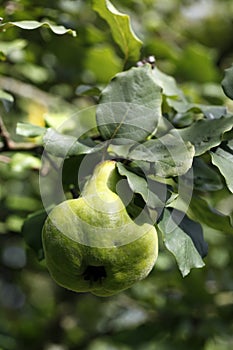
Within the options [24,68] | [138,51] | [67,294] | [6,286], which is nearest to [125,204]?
[138,51]

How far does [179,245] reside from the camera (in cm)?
87

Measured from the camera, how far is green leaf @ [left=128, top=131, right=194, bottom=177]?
0.84m

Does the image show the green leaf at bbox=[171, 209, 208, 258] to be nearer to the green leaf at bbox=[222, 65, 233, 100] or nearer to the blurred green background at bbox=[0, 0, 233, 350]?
the green leaf at bbox=[222, 65, 233, 100]

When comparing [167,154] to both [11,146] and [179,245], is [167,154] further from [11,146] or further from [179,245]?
[11,146]

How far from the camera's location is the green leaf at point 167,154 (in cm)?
84

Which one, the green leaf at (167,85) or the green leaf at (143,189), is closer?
the green leaf at (143,189)

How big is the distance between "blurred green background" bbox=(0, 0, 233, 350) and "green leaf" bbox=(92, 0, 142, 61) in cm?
30

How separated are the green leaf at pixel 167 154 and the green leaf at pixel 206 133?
22 mm

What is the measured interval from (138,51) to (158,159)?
33 centimetres

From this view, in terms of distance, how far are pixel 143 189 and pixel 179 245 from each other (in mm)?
110

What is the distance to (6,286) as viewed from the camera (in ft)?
8.18

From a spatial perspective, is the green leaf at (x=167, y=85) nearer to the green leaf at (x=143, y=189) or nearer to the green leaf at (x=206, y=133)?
the green leaf at (x=206, y=133)

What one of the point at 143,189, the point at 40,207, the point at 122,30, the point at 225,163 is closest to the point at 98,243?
the point at 143,189

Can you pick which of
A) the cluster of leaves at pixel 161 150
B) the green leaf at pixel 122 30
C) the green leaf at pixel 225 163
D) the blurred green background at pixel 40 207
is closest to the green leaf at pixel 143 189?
the cluster of leaves at pixel 161 150
